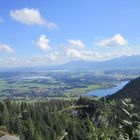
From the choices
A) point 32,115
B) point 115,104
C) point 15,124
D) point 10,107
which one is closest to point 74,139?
point 15,124

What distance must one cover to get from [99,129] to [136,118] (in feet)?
4.05

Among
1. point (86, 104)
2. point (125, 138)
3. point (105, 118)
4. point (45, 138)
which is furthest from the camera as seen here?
point (86, 104)

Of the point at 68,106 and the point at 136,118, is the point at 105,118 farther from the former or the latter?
the point at 68,106

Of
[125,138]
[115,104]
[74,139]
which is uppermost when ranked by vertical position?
[115,104]

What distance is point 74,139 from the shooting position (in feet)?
370

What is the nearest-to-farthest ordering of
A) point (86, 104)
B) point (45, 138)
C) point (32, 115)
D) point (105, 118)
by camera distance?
point (105, 118), point (45, 138), point (32, 115), point (86, 104)

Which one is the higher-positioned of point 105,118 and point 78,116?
point 105,118

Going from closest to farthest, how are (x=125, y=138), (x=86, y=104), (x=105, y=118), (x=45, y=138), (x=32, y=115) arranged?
(x=125, y=138)
(x=105, y=118)
(x=45, y=138)
(x=32, y=115)
(x=86, y=104)

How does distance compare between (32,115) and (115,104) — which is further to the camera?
(32,115)

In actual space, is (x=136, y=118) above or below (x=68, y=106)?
above

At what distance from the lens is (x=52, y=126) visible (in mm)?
122625

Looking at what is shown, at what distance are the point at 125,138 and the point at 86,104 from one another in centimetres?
14557

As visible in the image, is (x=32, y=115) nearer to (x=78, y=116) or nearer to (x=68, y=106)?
(x=78, y=116)

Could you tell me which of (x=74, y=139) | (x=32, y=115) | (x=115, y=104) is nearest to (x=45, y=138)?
(x=74, y=139)
